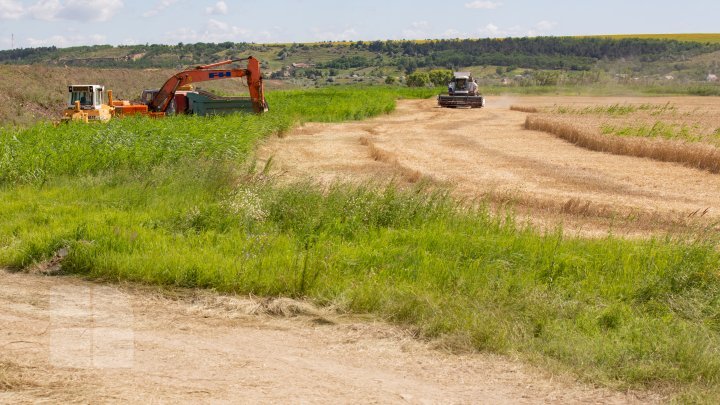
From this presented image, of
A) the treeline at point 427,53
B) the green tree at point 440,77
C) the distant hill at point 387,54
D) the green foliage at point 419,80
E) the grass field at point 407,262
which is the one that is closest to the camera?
the grass field at point 407,262

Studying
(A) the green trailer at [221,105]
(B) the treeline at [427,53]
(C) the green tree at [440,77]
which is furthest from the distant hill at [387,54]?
(A) the green trailer at [221,105]

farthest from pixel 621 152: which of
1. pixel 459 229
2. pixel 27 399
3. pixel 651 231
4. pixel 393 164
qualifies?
pixel 27 399

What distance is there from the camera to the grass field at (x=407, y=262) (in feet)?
24.7

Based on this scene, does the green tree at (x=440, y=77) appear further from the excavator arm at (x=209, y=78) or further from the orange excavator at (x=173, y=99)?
the excavator arm at (x=209, y=78)

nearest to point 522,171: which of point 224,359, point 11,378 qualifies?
point 224,359

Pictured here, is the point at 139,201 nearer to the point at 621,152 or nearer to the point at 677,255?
the point at 677,255

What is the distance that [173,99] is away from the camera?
34.1 meters

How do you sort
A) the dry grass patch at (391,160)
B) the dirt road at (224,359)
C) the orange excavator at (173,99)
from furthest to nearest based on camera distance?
the orange excavator at (173,99), the dry grass patch at (391,160), the dirt road at (224,359)

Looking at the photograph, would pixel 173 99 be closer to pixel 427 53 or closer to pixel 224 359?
pixel 224 359

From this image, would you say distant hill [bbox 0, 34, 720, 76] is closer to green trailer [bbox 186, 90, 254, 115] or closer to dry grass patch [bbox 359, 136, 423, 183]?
green trailer [bbox 186, 90, 254, 115]

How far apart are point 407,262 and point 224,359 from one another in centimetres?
326

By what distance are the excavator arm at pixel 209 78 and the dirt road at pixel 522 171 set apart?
2170mm

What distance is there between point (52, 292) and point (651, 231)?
1027 cm

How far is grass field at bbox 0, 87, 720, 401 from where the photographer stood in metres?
7.54
